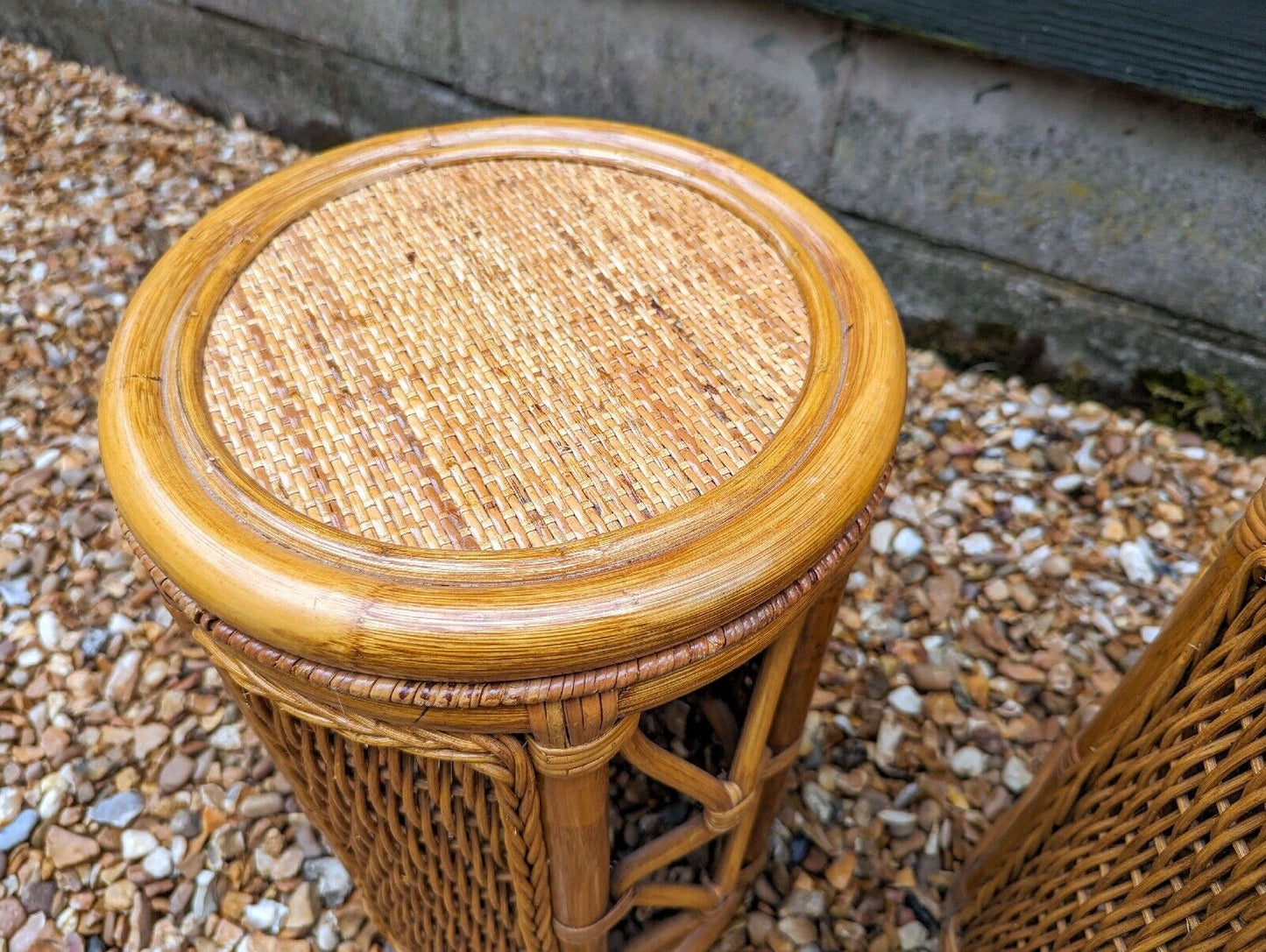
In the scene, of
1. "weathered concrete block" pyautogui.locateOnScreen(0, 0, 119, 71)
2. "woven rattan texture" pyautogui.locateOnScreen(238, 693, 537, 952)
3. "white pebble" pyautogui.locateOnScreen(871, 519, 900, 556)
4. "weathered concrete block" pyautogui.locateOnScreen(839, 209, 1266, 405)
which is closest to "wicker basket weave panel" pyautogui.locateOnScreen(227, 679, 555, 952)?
"woven rattan texture" pyautogui.locateOnScreen(238, 693, 537, 952)

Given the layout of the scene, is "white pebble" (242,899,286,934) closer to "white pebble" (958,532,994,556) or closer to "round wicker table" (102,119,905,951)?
"round wicker table" (102,119,905,951)

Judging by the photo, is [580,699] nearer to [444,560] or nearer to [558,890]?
[444,560]

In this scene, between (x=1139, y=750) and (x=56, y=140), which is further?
(x=56, y=140)

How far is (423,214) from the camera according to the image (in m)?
1.07

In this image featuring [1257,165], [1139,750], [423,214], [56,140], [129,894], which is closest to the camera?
[1139,750]

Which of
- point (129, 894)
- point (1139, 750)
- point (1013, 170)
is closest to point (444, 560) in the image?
point (1139, 750)

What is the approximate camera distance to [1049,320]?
184cm

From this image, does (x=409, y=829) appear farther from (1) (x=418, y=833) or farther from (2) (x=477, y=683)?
(2) (x=477, y=683)

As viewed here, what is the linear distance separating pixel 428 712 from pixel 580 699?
0.12 m

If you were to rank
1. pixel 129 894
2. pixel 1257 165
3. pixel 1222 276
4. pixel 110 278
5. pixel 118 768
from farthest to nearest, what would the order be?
pixel 110 278
pixel 1222 276
pixel 1257 165
pixel 118 768
pixel 129 894

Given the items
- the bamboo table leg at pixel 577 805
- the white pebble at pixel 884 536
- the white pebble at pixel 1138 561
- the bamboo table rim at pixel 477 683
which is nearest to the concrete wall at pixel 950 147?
the white pebble at pixel 1138 561

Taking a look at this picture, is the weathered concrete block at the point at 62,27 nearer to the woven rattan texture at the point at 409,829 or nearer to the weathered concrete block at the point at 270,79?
the weathered concrete block at the point at 270,79

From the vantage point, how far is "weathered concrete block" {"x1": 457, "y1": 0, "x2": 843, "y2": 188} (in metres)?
1.73

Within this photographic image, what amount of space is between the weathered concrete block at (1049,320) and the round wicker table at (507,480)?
90 centimetres
